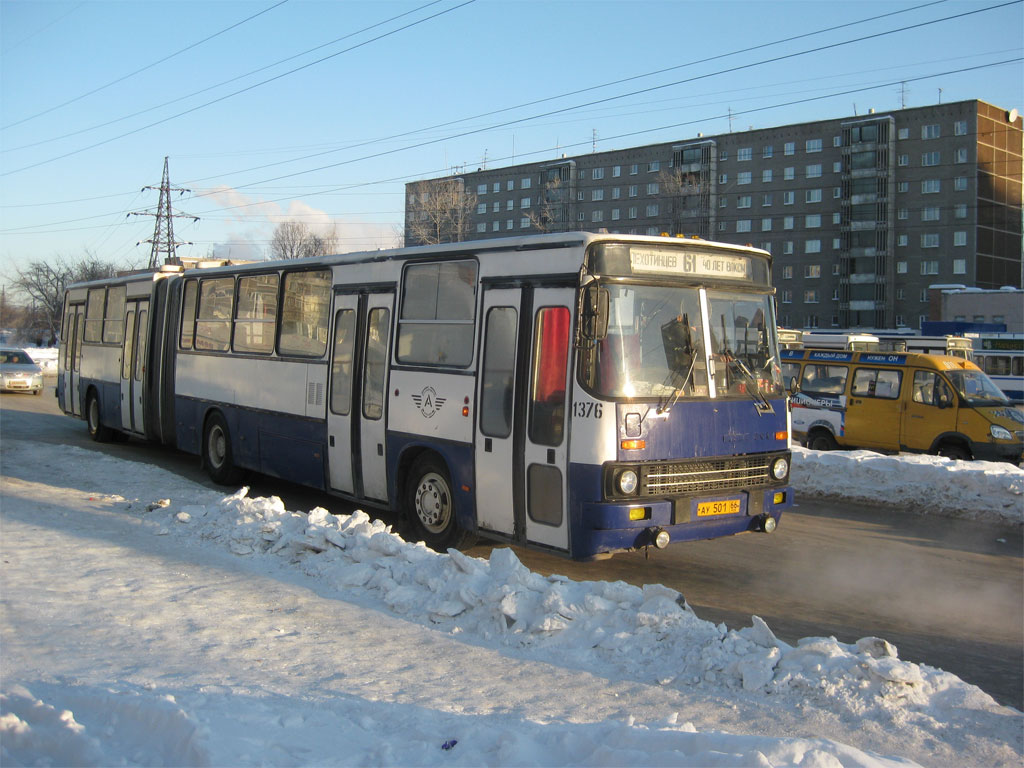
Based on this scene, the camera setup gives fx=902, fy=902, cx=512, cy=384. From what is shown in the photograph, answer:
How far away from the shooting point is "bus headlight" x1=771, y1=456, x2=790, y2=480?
8.77 metres

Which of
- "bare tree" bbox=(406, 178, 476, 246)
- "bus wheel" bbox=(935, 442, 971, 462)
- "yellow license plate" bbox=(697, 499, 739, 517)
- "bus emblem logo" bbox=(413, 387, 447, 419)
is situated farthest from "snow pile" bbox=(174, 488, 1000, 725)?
"bare tree" bbox=(406, 178, 476, 246)

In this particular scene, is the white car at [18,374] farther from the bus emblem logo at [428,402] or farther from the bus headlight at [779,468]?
the bus headlight at [779,468]

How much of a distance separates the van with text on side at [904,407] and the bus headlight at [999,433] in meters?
0.02

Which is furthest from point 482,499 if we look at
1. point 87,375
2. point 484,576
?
point 87,375

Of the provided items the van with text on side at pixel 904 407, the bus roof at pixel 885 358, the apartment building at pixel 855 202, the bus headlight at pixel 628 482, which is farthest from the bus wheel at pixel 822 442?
the apartment building at pixel 855 202

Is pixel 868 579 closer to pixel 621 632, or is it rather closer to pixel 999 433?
pixel 621 632

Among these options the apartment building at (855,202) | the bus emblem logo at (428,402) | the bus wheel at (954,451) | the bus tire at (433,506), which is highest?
the apartment building at (855,202)

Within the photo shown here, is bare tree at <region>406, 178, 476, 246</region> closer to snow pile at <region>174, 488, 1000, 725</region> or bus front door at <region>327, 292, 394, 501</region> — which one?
bus front door at <region>327, 292, 394, 501</region>

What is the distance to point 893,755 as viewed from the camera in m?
4.50

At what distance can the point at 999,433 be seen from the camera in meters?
16.0

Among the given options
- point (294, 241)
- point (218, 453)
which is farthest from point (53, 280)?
point (218, 453)

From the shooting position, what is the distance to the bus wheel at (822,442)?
60.8 feet

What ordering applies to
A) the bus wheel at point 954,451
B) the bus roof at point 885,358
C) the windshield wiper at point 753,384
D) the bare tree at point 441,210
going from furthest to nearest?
the bare tree at point 441,210, the bus roof at point 885,358, the bus wheel at point 954,451, the windshield wiper at point 753,384

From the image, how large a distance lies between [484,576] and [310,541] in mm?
2145
